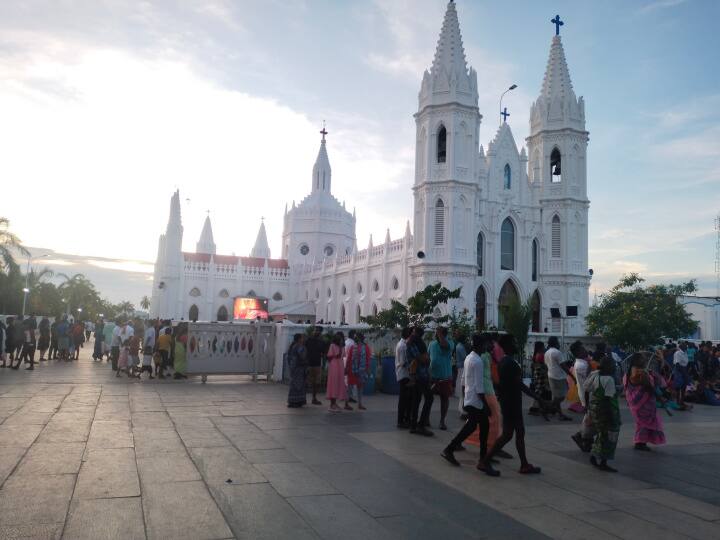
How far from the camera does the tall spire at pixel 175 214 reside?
60.9 meters

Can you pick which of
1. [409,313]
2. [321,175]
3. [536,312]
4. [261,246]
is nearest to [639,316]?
[409,313]

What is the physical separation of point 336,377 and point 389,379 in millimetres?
4116

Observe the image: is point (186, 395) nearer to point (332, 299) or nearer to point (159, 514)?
point (159, 514)

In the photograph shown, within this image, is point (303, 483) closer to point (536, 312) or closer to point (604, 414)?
point (604, 414)

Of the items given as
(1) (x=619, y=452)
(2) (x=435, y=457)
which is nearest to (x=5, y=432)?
(2) (x=435, y=457)

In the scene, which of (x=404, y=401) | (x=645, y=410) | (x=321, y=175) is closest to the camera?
(x=645, y=410)

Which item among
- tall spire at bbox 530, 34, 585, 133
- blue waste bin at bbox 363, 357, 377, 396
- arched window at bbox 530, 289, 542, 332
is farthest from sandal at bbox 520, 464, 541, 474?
tall spire at bbox 530, 34, 585, 133

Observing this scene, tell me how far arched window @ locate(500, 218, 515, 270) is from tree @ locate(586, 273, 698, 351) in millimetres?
11257

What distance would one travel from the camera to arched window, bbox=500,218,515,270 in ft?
129

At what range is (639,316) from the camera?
23797mm

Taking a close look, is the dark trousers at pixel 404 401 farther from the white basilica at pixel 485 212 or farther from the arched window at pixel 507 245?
the arched window at pixel 507 245

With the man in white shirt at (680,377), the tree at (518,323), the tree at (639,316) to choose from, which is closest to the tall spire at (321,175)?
the tree at (639,316)

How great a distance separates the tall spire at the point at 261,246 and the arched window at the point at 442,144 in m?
47.9

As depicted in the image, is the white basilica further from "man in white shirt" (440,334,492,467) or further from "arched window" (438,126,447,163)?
"man in white shirt" (440,334,492,467)
